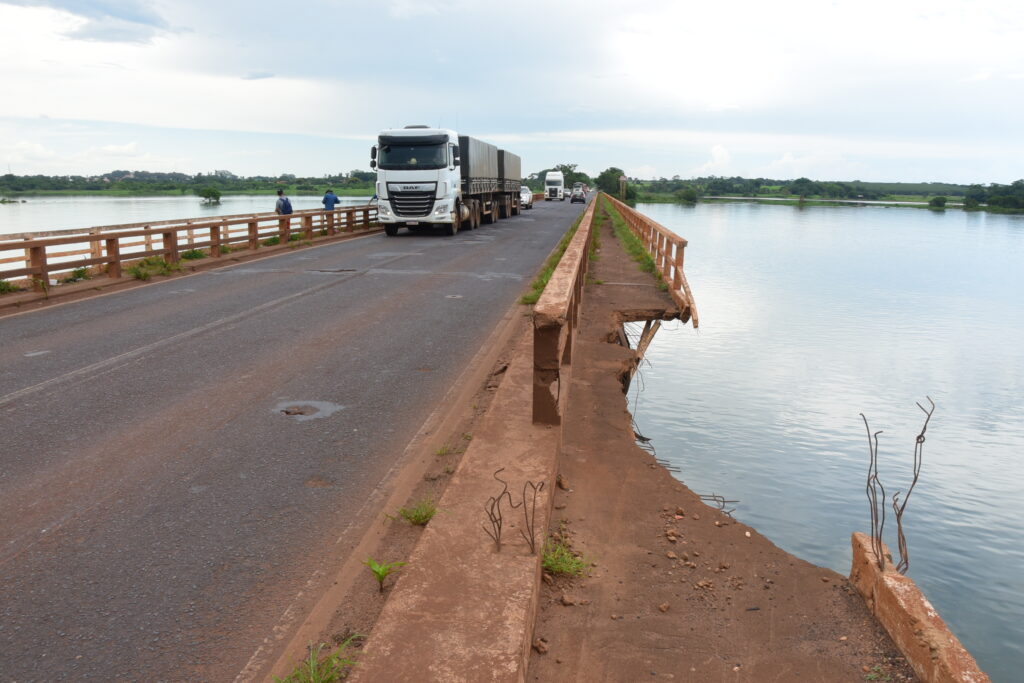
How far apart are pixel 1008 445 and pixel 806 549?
18.9 feet

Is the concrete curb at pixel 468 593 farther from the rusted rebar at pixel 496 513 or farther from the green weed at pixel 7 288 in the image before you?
the green weed at pixel 7 288

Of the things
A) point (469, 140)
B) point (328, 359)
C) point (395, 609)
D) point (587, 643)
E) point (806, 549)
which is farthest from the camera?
point (469, 140)

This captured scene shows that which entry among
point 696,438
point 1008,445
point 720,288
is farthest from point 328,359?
point 720,288

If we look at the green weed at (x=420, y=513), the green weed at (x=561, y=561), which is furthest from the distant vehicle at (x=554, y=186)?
the green weed at (x=561, y=561)

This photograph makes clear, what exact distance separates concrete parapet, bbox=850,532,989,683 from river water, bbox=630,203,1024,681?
6.27 ft

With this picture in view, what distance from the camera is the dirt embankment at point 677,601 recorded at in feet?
11.2

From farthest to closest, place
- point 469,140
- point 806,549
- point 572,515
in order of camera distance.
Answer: point 469,140, point 806,549, point 572,515

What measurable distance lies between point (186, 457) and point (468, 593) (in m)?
3.13

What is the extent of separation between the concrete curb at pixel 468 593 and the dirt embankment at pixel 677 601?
0.97 ft

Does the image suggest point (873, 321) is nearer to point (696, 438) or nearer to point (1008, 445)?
point (1008, 445)

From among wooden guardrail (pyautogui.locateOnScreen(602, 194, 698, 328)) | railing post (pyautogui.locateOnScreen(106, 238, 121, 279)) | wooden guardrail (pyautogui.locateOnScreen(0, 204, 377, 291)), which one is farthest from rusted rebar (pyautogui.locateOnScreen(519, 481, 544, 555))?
railing post (pyautogui.locateOnScreen(106, 238, 121, 279))

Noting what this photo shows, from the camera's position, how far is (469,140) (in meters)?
29.8

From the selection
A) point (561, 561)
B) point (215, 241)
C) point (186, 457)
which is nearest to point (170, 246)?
point (215, 241)

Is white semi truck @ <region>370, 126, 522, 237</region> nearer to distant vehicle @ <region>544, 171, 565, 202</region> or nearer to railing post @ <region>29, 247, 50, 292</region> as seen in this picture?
railing post @ <region>29, 247, 50, 292</region>
